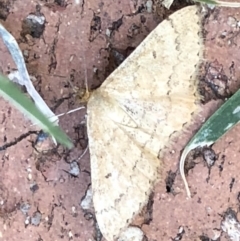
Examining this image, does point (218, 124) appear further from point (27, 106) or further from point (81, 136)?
point (27, 106)

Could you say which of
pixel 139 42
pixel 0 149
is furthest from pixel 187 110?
pixel 0 149

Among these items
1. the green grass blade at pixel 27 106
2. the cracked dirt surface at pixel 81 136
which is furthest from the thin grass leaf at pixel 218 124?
the green grass blade at pixel 27 106

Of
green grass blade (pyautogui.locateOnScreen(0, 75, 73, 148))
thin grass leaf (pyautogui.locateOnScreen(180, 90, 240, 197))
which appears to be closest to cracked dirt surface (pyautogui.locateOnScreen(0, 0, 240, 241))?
thin grass leaf (pyautogui.locateOnScreen(180, 90, 240, 197))

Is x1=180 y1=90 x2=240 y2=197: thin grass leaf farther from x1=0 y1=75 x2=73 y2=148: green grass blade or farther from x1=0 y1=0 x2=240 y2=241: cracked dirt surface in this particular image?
x1=0 y1=75 x2=73 y2=148: green grass blade

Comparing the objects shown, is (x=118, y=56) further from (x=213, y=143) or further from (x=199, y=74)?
(x=213, y=143)

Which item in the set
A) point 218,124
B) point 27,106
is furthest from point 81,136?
point 27,106

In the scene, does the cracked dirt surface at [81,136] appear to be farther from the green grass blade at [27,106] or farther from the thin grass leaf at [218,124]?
the green grass blade at [27,106]
